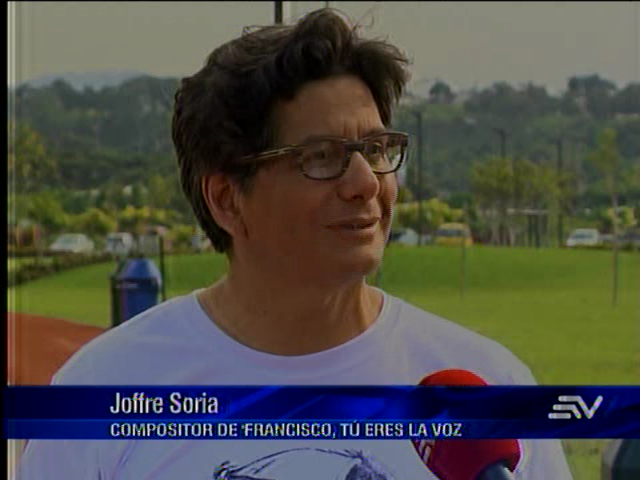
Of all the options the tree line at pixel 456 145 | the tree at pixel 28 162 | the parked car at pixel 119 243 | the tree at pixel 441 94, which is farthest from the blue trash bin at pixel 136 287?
the tree at pixel 441 94

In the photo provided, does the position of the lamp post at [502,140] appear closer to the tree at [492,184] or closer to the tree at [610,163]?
the tree at [492,184]

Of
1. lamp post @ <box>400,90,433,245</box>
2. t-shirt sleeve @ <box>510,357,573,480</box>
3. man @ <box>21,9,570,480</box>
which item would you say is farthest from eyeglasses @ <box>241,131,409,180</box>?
t-shirt sleeve @ <box>510,357,573,480</box>

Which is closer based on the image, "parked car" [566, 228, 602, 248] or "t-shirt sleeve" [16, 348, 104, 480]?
"t-shirt sleeve" [16, 348, 104, 480]

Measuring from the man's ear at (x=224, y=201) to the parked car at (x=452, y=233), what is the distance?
43 cm

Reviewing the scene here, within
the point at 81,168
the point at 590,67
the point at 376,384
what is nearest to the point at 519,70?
the point at 590,67

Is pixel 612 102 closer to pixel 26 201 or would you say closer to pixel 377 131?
pixel 377 131

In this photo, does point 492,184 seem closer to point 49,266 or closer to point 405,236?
point 405,236

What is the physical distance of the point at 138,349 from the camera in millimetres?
1570

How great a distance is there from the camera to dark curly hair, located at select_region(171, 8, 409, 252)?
1420 millimetres

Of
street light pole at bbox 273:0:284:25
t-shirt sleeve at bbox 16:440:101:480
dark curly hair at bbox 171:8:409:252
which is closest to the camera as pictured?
dark curly hair at bbox 171:8:409:252

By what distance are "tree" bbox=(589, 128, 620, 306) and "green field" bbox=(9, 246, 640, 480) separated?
0.18ft

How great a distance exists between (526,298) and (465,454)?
39 centimetres

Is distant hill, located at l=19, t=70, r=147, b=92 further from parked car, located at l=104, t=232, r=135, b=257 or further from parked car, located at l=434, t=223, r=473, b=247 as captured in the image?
parked car, located at l=434, t=223, r=473, b=247

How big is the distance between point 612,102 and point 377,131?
523 millimetres
